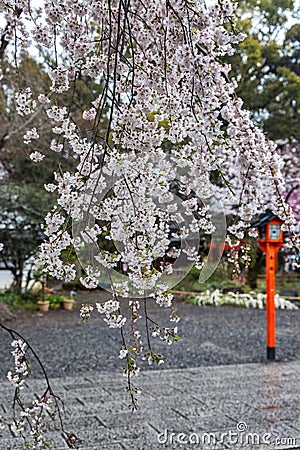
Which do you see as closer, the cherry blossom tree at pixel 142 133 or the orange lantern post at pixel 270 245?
the cherry blossom tree at pixel 142 133

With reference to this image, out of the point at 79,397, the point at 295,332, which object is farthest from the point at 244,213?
the point at 295,332

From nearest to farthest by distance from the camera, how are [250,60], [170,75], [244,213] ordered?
1. [170,75]
2. [244,213]
3. [250,60]

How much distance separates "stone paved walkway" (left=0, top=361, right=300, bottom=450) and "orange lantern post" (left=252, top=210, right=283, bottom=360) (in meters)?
0.43

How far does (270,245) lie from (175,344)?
1.34 meters

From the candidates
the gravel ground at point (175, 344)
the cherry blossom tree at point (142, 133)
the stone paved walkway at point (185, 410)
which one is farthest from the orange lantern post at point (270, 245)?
the cherry blossom tree at point (142, 133)

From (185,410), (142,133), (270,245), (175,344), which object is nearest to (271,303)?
(270,245)

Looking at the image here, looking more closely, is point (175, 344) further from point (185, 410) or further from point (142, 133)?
point (142, 133)

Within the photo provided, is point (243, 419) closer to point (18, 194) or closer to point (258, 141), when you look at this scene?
point (258, 141)

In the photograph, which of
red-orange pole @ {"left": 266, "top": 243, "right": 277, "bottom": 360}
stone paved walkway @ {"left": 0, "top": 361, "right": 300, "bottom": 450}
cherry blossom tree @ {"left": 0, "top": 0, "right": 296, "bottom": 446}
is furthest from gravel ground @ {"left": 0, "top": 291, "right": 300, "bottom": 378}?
cherry blossom tree @ {"left": 0, "top": 0, "right": 296, "bottom": 446}

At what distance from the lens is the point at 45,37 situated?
136cm

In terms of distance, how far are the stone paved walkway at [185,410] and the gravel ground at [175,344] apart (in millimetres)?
415

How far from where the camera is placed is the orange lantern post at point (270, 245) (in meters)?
4.29

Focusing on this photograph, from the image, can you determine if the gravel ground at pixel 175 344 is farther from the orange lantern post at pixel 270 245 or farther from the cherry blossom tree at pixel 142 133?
the cherry blossom tree at pixel 142 133

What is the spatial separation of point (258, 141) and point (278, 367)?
3076 mm
